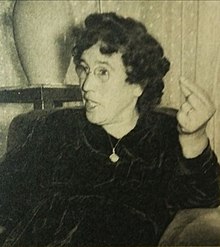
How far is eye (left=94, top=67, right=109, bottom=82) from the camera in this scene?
1.58 meters

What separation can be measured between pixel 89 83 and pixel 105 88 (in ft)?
0.18

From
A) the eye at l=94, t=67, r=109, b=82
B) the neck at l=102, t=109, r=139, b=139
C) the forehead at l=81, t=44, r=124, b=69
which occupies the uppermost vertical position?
the forehead at l=81, t=44, r=124, b=69

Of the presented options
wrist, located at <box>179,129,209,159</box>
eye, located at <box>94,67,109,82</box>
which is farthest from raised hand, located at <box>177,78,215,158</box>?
eye, located at <box>94,67,109,82</box>

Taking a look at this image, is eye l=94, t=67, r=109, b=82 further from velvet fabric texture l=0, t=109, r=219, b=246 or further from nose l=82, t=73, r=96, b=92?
velvet fabric texture l=0, t=109, r=219, b=246

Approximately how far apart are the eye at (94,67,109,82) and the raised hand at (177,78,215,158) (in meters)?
0.24

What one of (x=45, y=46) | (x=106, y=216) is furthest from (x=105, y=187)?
(x=45, y=46)

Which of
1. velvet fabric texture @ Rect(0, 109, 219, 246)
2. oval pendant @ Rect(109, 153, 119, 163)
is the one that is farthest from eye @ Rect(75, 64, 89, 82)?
oval pendant @ Rect(109, 153, 119, 163)

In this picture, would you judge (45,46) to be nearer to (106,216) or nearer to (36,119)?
(36,119)

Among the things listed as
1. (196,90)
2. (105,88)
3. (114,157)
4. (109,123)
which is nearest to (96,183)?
(114,157)

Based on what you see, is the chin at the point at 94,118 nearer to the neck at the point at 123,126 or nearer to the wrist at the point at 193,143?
the neck at the point at 123,126

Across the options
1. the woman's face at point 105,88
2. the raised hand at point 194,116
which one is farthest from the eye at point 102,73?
the raised hand at point 194,116

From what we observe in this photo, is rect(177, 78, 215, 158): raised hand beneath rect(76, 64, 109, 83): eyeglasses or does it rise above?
beneath

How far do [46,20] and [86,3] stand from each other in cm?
14

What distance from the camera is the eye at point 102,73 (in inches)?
62.4
